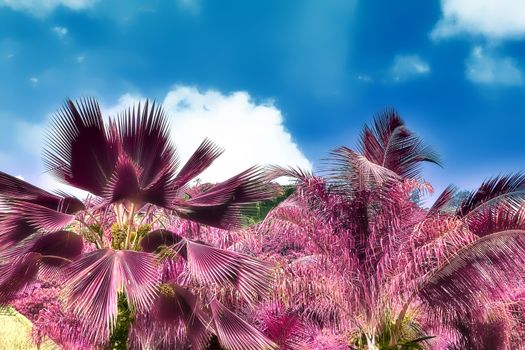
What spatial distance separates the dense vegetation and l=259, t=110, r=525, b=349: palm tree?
26mm

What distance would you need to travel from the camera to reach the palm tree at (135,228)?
23.2 feet

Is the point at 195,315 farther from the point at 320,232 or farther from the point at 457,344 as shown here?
the point at 457,344

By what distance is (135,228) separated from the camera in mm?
8258

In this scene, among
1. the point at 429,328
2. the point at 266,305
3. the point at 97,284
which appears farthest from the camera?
the point at 429,328

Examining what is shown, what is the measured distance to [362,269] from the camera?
30.9ft

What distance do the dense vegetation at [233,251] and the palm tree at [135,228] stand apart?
0.02 m

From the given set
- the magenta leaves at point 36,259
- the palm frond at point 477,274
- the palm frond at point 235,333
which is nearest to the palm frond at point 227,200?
the palm frond at point 235,333

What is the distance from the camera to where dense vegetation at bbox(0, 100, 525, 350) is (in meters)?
7.17

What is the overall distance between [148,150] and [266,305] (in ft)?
15.2

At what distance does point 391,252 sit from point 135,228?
14.3 feet

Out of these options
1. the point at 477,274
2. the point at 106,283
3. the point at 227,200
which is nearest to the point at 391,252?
the point at 477,274

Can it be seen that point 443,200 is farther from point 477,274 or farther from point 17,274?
point 17,274

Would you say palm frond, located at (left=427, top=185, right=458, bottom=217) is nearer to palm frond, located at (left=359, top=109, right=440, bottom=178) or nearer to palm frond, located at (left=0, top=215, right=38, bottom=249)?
palm frond, located at (left=359, top=109, right=440, bottom=178)

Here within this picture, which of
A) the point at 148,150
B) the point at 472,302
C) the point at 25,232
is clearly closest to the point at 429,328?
the point at 472,302
